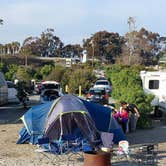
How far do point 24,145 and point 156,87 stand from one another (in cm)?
1148

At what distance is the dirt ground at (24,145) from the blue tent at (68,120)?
0.61 m

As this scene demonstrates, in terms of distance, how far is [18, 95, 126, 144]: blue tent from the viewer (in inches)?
606

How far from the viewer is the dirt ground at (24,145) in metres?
13.5

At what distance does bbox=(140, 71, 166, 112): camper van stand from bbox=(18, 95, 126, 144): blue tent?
855 cm

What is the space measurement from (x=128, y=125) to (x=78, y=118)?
425cm

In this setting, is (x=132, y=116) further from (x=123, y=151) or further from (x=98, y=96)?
(x=98, y=96)

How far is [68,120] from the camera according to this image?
15719mm

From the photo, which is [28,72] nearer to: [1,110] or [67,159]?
[1,110]

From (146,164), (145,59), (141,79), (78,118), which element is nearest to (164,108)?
(141,79)

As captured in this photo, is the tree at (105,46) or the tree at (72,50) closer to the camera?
the tree at (105,46)

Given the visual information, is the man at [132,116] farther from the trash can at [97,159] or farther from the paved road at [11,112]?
the trash can at [97,159]

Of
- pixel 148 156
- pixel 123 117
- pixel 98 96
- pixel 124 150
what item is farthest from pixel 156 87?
pixel 148 156

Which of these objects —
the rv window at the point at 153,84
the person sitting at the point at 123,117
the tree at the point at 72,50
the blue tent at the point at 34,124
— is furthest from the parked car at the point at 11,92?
the tree at the point at 72,50

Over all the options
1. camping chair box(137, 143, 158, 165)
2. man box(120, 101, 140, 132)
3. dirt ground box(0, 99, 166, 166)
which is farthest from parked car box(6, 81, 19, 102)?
camping chair box(137, 143, 158, 165)
